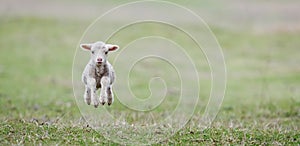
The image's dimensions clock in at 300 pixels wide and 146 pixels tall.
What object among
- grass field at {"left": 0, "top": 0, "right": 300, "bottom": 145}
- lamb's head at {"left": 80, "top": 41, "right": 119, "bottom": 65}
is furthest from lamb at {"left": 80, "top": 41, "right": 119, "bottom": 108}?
grass field at {"left": 0, "top": 0, "right": 300, "bottom": 145}

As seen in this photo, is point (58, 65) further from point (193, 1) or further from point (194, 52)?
point (193, 1)

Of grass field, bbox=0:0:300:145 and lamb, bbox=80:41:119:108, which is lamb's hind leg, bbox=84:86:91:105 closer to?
lamb, bbox=80:41:119:108

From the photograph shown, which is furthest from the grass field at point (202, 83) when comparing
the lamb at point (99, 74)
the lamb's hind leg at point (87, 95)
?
the lamb at point (99, 74)

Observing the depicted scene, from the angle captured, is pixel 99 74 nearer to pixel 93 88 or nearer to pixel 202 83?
pixel 93 88

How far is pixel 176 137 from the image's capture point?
349 inches

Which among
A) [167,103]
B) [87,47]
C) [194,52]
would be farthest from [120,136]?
[194,52]

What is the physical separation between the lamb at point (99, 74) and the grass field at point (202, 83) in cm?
108

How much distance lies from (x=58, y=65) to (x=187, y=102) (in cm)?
907

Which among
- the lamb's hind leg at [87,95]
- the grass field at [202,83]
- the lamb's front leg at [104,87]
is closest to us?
the lamb's front leg at [104,87]

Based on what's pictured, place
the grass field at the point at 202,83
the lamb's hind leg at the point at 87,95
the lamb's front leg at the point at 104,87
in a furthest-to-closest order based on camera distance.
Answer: the grass field at the point at 202,83
the lamb's hind leg at the point at 87,95
the lamb's front leg at the point at 104,87

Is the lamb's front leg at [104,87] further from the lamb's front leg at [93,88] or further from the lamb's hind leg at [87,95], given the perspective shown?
the lamb's hind leg at [87,95]

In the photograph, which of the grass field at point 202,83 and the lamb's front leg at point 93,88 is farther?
the grass field at point 202,83

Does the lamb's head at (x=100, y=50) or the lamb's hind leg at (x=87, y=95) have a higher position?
the lamb's head at (x=100, y=50)

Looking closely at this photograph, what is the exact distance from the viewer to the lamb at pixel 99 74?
751 cm
